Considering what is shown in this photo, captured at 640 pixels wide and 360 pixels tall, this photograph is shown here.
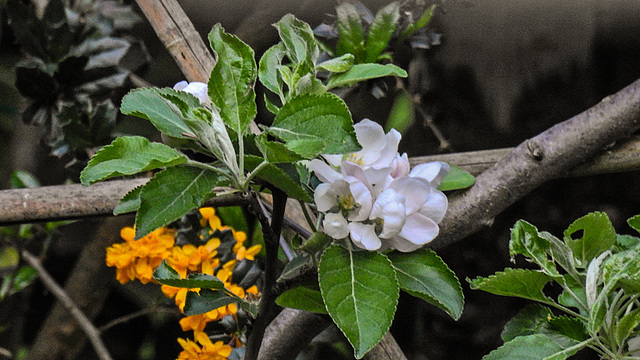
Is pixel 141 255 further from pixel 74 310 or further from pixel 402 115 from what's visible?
pixel 402 115

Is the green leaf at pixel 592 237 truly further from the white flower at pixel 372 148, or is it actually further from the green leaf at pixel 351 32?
the green leaf at pixel 351 32

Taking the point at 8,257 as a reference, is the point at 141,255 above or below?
above

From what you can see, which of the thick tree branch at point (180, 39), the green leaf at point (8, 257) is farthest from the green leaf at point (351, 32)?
the green leaf at point (8, 257)

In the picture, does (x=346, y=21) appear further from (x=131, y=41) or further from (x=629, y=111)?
(x=131, y=41)

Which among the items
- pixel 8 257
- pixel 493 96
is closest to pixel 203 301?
pixel 493 96

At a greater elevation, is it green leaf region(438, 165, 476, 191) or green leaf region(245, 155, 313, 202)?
green leaf region(245, 155, 313, 202)

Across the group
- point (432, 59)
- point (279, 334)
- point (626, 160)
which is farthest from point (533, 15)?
point (279, 334)

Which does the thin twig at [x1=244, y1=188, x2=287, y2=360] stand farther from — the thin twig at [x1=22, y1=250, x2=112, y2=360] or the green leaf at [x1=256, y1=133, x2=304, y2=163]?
the thin twig at [x1=22, y1=250, x2=112, y2=360]

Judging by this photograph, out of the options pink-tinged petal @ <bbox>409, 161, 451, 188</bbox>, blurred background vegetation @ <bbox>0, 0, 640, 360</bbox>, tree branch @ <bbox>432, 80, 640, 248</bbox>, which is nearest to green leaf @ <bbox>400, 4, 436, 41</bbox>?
blurred background vegetation @ <bbox>0, 0, 640, 360</bbox>
